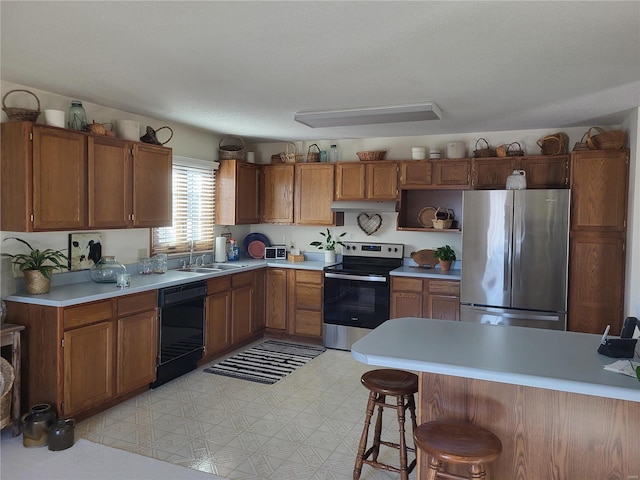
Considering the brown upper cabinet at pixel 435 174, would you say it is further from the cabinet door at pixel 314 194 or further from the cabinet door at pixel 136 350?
the cabinet door at pixel 136 350

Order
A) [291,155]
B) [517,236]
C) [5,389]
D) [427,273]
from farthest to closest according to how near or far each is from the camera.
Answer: [291,155], [427,273], [517,236], [5,389]

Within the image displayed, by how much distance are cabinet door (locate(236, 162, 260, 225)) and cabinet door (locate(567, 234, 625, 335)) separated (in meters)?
3.44

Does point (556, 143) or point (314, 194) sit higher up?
point (556, 143)

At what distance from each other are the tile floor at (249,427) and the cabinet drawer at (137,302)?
0.73m

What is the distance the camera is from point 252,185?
591 centimetres

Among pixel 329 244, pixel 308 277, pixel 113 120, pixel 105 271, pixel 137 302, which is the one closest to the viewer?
pixel 137 302

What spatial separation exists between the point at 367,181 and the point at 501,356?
350cm

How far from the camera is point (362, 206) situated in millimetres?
5441

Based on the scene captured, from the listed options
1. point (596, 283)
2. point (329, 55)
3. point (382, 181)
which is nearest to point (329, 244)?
point (382, 181)

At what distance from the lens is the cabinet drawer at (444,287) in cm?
486

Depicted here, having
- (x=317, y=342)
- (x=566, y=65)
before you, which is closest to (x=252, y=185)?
(x=317, y=342)

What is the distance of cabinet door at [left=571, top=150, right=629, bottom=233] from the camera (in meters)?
4.18

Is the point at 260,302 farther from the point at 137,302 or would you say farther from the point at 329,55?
the point at 329,55

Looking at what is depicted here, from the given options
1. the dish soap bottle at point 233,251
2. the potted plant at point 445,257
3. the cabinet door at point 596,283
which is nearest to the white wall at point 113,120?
the dish soap bottle at point 233,251
